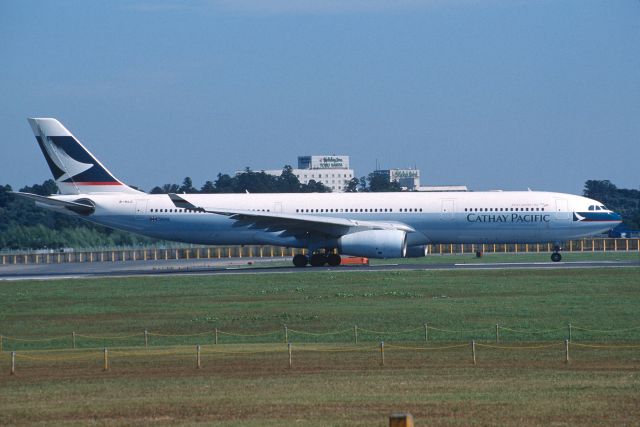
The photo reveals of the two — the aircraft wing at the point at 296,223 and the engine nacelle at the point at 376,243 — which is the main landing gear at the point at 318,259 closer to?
the aircraft wing at the point at 296,223

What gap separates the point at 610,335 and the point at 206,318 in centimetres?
1512

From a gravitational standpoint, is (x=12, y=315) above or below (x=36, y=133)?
below

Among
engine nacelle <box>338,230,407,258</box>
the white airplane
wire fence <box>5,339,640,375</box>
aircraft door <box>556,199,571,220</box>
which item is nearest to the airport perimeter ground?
wire fence <box>5,339,640,375</box>

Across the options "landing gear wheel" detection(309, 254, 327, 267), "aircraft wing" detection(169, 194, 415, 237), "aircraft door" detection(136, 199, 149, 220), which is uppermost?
"aircraft door" detection(136, 199, 149, 220)

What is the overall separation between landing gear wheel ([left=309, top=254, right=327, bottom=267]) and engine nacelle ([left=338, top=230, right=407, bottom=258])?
3.51 metres

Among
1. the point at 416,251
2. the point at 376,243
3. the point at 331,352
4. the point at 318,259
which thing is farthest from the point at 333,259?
the point at 331,352

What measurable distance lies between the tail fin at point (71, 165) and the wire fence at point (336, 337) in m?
30.7

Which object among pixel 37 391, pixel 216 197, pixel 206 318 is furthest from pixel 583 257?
pixel 37 391

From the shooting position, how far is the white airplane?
207 feet

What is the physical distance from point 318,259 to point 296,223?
4.75 meters

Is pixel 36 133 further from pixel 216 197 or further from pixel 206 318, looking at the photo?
pixel 206 318

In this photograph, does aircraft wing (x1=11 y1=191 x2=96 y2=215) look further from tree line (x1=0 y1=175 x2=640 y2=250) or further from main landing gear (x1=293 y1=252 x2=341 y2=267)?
tree line (x1=0 y1=175 x2=640 y2=250)

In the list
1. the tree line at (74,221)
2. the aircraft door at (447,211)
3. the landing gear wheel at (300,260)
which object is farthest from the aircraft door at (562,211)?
the tree line at (74,221)

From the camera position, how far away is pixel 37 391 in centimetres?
2475
